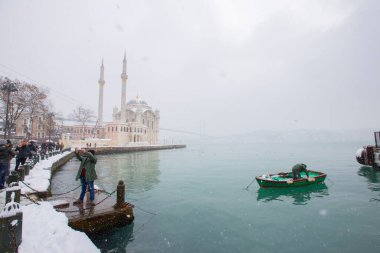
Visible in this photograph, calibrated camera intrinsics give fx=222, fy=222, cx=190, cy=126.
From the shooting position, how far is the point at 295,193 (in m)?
14.1

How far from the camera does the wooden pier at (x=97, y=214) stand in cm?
659

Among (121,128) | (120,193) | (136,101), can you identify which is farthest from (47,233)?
(136,101)

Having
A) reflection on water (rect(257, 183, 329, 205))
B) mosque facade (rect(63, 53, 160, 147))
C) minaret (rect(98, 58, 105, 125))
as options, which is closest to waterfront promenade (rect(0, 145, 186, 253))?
reflection on water (rect(257, 183, 329, 205))

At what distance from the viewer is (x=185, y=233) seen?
317 inches

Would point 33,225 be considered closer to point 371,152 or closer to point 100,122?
point 371,152

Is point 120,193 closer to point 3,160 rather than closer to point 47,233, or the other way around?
point 47,233

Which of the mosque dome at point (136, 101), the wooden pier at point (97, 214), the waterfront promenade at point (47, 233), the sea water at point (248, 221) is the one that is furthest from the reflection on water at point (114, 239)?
the mosque dome at point (136, 101)

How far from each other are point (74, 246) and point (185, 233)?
408 centimetres

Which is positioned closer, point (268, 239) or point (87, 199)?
point (268, 239)

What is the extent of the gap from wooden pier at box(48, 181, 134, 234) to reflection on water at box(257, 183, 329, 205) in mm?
8276

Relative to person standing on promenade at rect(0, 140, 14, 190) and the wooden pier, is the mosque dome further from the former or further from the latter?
the wooden pier

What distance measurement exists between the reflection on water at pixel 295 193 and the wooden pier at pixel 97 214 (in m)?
8.28

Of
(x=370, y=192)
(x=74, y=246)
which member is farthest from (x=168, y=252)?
(x=370, y=192)

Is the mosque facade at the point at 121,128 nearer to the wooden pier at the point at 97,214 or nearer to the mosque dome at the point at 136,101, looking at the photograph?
the mosque dome at the point at 136,101
